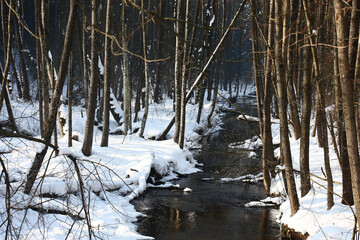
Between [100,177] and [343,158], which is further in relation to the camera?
[100,177]

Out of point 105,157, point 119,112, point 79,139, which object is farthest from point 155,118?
point 105,157

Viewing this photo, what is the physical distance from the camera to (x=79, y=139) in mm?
14117

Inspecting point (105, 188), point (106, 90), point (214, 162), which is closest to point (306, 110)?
point (105, 188)

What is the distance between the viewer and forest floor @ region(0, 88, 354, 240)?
12.4 feet

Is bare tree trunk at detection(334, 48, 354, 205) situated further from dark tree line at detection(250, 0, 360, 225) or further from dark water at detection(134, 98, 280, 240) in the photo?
dark water at detection(134, 98, 280, 240)

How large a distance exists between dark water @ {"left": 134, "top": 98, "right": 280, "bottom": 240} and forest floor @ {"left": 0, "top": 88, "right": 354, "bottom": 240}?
1.38 feet

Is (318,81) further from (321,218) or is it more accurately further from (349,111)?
(321,218)

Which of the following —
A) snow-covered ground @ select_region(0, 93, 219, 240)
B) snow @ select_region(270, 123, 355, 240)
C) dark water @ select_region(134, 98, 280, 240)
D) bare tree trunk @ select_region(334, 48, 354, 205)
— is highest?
bare tree trunk @ select_region(334, 48, 354, 205)

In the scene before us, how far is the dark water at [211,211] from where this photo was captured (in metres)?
7.39

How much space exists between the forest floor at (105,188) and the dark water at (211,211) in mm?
422

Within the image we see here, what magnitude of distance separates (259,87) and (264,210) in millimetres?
3441

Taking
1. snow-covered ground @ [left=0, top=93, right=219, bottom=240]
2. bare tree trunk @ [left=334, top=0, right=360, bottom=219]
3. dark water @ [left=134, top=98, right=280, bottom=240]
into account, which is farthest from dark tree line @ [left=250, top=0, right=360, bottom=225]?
snow-covered ground @ [left=0, top=93, right=219, bottom=240]

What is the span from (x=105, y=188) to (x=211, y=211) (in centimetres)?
297

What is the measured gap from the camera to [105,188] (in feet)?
30.6
